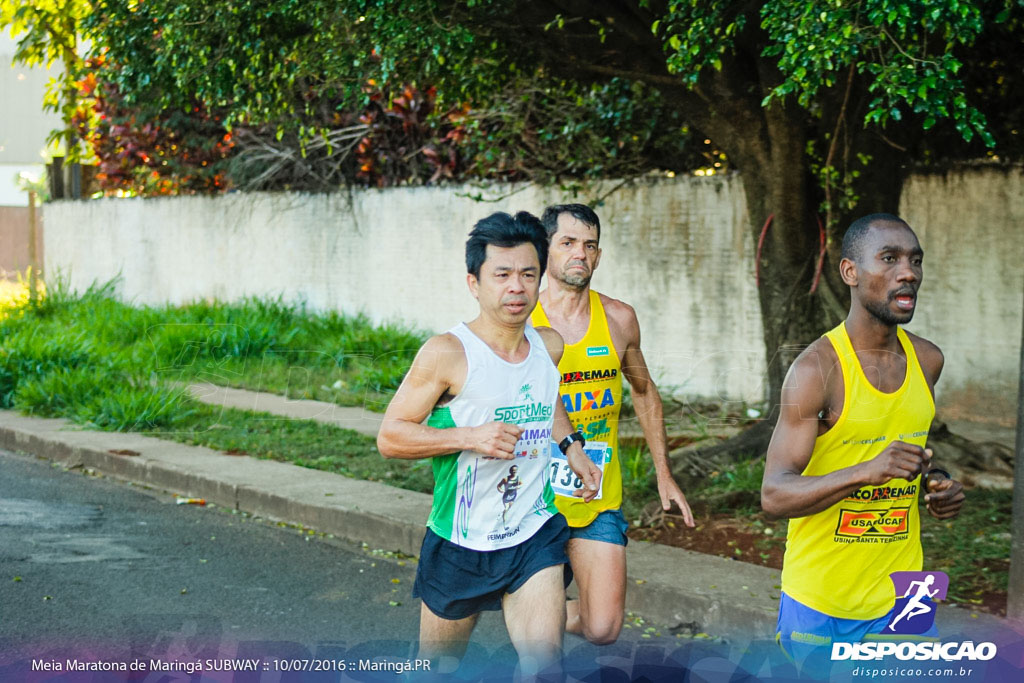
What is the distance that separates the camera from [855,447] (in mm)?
3254

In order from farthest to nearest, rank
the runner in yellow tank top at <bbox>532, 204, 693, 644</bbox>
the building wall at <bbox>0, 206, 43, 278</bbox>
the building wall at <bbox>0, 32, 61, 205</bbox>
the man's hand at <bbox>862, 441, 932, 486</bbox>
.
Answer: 1. the building wall at <bbox>0, 32, 61, 205</bbox>
2. the building wall at <bbox>0, 206, 43, 278</bbox>
3. the runner in yellow tank top at <bbox>532, 204, 693, 644</bbox>
4. the man's hand at <bbox>862, 441, 932, 486</bbox>

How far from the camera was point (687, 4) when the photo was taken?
588cm

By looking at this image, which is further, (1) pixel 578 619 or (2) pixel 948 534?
(2) pixel 948 534

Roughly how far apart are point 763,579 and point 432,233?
836 cm

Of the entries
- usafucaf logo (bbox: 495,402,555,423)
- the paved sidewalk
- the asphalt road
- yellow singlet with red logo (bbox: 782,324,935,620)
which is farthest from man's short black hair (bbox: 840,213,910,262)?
the asphalt road

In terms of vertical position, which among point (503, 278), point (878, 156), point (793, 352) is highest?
point (878, 156)

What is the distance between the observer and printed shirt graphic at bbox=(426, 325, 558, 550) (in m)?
3.57

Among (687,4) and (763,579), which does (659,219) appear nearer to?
(687,4)

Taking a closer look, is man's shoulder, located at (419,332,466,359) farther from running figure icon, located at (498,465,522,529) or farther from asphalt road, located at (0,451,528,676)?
asphalt road, located at (0,451,528,676)

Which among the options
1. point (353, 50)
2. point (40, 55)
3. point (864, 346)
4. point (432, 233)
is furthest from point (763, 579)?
point (432, 233)

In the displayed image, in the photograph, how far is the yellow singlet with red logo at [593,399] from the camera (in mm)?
4305

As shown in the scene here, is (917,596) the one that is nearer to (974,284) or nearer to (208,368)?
(974,284)

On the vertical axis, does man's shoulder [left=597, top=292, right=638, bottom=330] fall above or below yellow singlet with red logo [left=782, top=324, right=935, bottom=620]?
above

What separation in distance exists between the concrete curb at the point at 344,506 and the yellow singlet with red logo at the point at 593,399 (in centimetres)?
128
